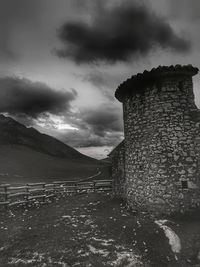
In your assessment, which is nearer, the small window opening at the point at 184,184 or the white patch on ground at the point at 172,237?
the white patch on ground at the point at 172,237

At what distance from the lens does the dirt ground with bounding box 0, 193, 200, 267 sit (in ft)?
22.1

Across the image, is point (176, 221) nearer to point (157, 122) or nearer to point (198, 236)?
point (198, 236)

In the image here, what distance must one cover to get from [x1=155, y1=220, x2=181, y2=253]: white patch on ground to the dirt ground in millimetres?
68

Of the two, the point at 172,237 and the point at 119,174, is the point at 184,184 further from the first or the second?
the point at 119,174

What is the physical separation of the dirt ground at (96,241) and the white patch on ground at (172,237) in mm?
68

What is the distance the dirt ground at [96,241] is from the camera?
674cm

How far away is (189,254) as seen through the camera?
6961 millimetres

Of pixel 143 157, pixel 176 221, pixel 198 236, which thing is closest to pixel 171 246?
pixel 198 236

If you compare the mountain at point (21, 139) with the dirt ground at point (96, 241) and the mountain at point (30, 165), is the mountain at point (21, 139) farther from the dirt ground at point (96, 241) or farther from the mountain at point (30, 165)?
the dirt ground at point (96, 241)

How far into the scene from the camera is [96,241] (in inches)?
314

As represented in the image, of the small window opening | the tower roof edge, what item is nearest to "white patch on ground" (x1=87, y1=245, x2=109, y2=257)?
the small window opening

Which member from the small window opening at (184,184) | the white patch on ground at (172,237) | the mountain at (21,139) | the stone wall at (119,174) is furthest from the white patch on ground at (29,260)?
the mountain at (21,139)

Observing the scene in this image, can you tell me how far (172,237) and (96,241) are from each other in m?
2.76

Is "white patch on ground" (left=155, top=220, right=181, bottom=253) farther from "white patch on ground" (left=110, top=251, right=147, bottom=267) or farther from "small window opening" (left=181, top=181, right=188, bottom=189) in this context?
"small window opening" (left=181, top=181, right=188, bottom=189)
